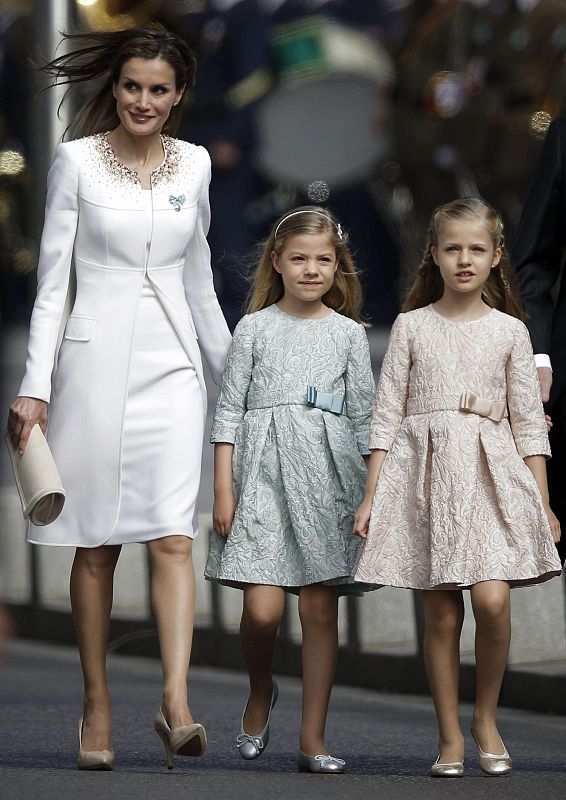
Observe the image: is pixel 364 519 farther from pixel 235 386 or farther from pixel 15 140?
pixel 15 140

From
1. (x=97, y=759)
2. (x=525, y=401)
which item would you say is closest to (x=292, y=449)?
(x=525, y=401)

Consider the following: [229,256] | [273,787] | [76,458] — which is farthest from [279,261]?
[229,256]

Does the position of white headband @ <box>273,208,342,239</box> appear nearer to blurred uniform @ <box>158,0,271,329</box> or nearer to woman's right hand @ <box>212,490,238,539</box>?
woman's right hand @ <box>212,490,238,539</box>

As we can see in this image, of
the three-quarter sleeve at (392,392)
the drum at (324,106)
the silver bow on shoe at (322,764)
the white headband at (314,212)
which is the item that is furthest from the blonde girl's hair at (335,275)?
the drum at (324,106)

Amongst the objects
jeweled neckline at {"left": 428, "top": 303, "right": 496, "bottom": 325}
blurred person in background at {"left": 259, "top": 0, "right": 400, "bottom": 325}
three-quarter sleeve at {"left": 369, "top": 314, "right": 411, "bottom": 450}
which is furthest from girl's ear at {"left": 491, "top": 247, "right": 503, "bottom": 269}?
blurred person in background at {"left": 259, "top": 0, "right": 400, "bottom": 325}

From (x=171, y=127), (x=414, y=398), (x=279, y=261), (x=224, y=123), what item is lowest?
(x=414, y=398)

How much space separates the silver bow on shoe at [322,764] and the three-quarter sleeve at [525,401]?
94cm

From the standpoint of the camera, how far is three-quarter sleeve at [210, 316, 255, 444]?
5129mm

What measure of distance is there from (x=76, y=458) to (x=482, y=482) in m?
1.06

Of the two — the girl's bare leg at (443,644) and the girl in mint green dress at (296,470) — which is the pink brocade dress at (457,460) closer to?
the girl's bare leg at (443,644)

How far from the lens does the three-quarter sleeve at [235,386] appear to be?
5.13 m

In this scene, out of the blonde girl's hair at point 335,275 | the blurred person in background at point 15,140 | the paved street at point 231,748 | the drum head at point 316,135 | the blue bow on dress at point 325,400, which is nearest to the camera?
the paved street at point 231,748

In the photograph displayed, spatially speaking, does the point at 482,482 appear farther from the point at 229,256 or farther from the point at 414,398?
the point at 229,256

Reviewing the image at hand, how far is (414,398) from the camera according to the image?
16.3 ft
